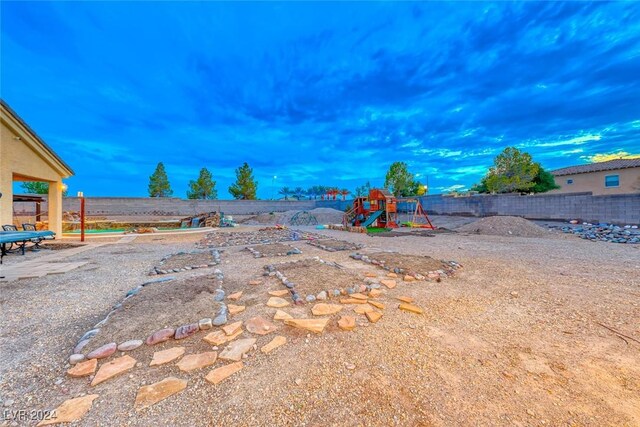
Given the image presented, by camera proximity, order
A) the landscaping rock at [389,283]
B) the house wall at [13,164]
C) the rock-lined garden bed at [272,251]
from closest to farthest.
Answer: the landscaping rock at [389,283], the rock-lined garden bed at [272,251], the house wall at [13,164]

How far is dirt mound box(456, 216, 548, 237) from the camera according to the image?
1270cm

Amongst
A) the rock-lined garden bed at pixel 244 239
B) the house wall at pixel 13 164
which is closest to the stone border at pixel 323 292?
the rock-lined garden bed at pixel 244 239

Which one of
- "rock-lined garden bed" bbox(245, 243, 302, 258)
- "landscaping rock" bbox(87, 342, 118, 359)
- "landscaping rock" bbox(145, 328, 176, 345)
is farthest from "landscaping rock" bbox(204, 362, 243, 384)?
"rock-lined garden bed" bbox(245, 243, 302, 258)

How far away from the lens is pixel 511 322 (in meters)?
3.21

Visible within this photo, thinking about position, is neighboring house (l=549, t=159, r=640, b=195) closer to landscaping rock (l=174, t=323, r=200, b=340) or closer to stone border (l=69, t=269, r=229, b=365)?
stone border (l=69, t=269, r=229, b=365)

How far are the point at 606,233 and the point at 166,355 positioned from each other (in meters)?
17.1

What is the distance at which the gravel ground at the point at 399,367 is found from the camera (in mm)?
1795

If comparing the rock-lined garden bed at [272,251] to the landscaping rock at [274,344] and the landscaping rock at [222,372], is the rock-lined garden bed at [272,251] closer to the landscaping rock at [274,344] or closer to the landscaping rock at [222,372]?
the landscaping rock at [274,344]

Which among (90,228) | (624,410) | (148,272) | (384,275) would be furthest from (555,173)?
(90,228)

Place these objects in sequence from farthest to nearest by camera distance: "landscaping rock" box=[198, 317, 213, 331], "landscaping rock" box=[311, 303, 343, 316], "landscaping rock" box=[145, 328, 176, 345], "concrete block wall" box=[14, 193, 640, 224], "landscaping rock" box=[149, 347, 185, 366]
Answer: "concrete block wall" box=[14, 193, 640, 224] → "landscaping rock" box=[311, 303, 343, 316] → "landscaping rock" box=[198, 317, 213, 331] → "landscaping rock" box=[145, 328, 176, 345] → "landscaping rock" box=[149, 347, 185, 366]

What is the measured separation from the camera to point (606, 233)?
11469mm

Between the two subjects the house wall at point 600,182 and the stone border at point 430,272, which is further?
the house wall at point 600,182

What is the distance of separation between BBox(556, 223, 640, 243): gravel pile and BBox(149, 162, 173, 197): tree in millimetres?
37980

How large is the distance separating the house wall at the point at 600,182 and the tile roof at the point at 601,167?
374 mm
